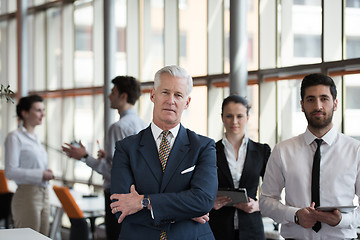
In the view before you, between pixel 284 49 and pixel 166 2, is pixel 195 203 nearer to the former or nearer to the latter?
pixel 284 49

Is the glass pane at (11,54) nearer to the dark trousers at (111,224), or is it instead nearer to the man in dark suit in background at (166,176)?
the dark trousers at (111,224)

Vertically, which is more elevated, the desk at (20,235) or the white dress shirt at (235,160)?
the white dress shirt at (235,160)

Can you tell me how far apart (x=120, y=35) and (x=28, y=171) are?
4149 mm

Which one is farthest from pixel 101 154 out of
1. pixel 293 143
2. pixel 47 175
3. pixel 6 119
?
pixel 6 119

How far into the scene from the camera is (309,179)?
2.77 m

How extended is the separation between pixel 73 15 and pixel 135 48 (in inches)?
75.3

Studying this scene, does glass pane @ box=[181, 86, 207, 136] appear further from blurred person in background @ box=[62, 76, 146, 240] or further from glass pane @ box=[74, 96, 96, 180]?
blurred person in background @ box=[62, 76, 146, 240]

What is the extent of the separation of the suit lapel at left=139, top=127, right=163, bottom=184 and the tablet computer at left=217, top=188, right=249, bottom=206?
111 centimetres

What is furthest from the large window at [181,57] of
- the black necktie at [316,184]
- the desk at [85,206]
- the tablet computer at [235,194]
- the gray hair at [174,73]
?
the gray hair at [174,73]

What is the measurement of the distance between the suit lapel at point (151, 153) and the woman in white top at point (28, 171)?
2708 mm

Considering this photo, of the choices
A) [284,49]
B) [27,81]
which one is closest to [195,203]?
[284,49]

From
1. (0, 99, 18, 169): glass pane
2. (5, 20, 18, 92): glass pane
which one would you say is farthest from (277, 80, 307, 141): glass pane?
(5, 20, 18, 92): glass pane

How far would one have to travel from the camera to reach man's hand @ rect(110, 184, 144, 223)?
2271mm

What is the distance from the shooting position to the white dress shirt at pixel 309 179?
2.71 meters
